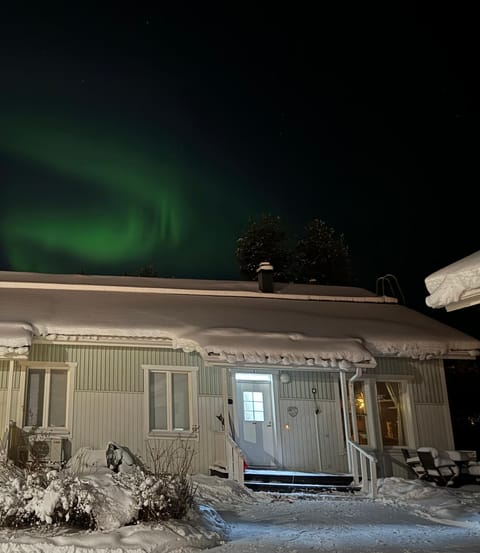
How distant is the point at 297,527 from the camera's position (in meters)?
8.38

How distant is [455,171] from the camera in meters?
86.8

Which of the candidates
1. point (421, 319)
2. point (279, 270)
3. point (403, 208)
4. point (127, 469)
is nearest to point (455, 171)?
point (403, 208)

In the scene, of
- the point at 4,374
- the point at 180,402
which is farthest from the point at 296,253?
the point at 4,374

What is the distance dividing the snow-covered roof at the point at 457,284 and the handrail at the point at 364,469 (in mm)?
6117

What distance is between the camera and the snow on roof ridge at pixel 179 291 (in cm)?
1493

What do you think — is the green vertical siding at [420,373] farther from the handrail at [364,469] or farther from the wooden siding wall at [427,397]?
the handrail at [364,469]

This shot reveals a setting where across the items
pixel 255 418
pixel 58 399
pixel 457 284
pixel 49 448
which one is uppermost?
pixel 457 284

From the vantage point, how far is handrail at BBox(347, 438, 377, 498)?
11.7 metres

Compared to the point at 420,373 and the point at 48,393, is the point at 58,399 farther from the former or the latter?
the point at 420,373

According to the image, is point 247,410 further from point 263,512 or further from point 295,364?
point 263,512

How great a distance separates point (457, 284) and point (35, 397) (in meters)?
9.50

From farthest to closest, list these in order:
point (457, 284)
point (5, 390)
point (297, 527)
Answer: point (5, 390), point (297, 527), point (457, 284)

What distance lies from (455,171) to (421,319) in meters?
77.3

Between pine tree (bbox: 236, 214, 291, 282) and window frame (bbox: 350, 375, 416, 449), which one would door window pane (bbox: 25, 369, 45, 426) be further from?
pine tree (bbox: 236, 214, 291, 282)
